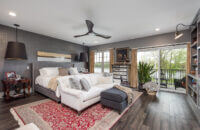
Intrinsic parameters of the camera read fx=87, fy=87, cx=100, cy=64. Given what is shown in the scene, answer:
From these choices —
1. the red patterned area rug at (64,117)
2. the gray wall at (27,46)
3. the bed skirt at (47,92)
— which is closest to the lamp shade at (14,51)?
the gray wall at (27,46)

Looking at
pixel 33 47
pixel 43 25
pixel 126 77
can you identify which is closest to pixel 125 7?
pixel 43 25

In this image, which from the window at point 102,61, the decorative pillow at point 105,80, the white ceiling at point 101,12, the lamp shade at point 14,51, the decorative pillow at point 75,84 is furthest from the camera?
the window at point 102,61

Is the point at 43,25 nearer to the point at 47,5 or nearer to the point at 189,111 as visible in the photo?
the point at 47,5

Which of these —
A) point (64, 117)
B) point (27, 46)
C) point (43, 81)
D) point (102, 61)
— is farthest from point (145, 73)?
point (27, 46)

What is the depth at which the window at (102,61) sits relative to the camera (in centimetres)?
602

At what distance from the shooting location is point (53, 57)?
15.1 ft

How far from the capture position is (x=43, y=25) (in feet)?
A: 10.7

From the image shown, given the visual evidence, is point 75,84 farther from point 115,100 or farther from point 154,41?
point 154,41

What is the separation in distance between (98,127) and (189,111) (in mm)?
2496

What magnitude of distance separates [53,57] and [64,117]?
3.45m

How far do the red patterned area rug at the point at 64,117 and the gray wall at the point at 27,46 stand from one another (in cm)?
181

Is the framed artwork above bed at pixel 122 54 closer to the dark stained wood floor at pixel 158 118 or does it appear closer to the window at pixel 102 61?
the window at pixel 102 61

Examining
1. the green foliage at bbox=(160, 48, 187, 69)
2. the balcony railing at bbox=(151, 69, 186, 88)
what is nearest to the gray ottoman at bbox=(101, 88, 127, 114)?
the balcony railing at bbox=(151, 69, 186, 88)

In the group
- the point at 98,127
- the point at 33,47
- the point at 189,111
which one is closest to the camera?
the point at 98,127
